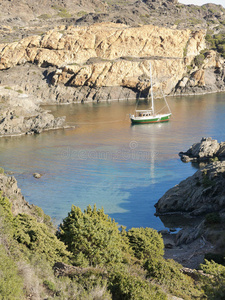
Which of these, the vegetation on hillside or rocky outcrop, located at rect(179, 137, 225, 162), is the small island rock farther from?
the vegetation on hillside

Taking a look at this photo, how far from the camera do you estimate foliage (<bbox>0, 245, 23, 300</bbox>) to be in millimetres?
10209

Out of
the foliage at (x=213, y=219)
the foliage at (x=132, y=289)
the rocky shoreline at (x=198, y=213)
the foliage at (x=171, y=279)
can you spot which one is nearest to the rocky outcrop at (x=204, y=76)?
the rocky shoreline at (x=198, y=213)

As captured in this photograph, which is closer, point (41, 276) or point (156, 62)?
point (41, 276)

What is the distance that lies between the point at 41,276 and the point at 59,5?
179 meters

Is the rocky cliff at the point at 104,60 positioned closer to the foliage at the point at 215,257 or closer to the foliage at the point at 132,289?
the foliage at the point at 215,257

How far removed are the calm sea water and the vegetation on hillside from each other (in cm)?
1269

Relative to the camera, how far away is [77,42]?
11825 cm

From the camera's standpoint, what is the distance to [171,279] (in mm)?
15328

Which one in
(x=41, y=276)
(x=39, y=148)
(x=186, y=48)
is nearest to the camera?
(x=41, y=276)

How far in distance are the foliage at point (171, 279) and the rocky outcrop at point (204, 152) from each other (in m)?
34.1

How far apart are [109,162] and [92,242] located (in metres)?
31.4

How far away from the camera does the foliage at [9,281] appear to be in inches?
402

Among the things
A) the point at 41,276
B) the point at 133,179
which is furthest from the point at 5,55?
the point at 41,276

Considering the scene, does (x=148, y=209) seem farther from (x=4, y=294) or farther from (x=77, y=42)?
(x=77, y=42)
